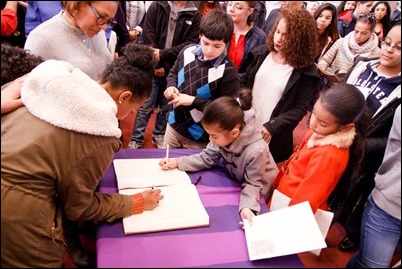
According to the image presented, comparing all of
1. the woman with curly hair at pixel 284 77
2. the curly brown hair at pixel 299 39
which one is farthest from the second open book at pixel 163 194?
the curly brown hair at pixel 299 39

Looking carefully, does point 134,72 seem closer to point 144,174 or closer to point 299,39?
point 144,174

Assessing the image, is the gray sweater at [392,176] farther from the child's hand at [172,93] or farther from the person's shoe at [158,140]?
the person's shoe at [158,140]

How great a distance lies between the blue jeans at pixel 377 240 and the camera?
2.97 ft

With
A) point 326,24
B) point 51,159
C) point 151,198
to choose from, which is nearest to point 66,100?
point 51,159

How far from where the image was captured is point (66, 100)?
0.89 m

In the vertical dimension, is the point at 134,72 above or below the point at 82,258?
above

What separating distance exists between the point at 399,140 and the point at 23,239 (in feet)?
3.29

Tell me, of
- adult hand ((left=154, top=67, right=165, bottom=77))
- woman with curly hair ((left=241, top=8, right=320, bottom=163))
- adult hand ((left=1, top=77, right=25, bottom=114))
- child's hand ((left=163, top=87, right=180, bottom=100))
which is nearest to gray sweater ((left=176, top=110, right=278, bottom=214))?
child's hand ((left=163, top=87, right=180, bottom=100))

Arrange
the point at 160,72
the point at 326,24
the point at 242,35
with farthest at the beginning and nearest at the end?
the point at 326,24 < the point at 160,72 < the point at 242,35

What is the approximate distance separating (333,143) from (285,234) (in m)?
0.35

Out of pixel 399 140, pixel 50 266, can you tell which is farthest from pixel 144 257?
pixel 399 140

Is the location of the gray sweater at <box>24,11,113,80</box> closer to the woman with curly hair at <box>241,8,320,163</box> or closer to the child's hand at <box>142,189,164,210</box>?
the child's hand at <box>142,189,164,210</box>

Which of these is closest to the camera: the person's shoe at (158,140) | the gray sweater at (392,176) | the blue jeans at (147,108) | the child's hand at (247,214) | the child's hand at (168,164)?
the gray sweater at (392,176)

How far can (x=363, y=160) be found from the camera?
1.15 m
